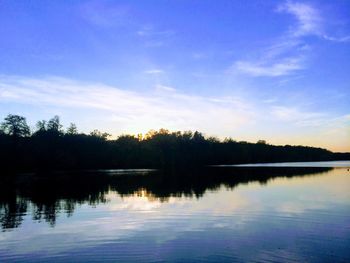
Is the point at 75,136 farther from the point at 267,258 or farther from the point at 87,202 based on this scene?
the point at 267,258

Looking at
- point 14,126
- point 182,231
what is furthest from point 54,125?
point 182,231

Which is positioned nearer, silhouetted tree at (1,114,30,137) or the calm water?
the calm water

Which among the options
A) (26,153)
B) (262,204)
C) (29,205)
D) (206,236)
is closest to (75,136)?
(26,153)

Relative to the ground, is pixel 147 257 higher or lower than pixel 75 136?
lower

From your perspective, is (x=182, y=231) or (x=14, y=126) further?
(x=14, y=126)

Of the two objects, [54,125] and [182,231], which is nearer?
[182,231]

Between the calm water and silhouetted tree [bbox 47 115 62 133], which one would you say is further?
silhouetted tree [bbox 47 115 62 133]

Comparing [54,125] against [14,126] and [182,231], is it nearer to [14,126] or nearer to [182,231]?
[14,126]

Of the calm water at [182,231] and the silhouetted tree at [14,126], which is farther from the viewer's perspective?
the silhouetted tree at [14,126]

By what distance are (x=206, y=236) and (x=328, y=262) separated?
899 centimetres

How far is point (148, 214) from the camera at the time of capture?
133 ft

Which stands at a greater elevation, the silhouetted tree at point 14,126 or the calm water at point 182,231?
the silhouetted tree at point 14,126

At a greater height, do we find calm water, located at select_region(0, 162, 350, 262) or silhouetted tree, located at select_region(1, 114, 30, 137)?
silhouetted tree, located at select_region(1, 114, 30, 137)

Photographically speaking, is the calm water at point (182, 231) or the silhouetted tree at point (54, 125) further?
the silhouetted tree at point (54, 125)
